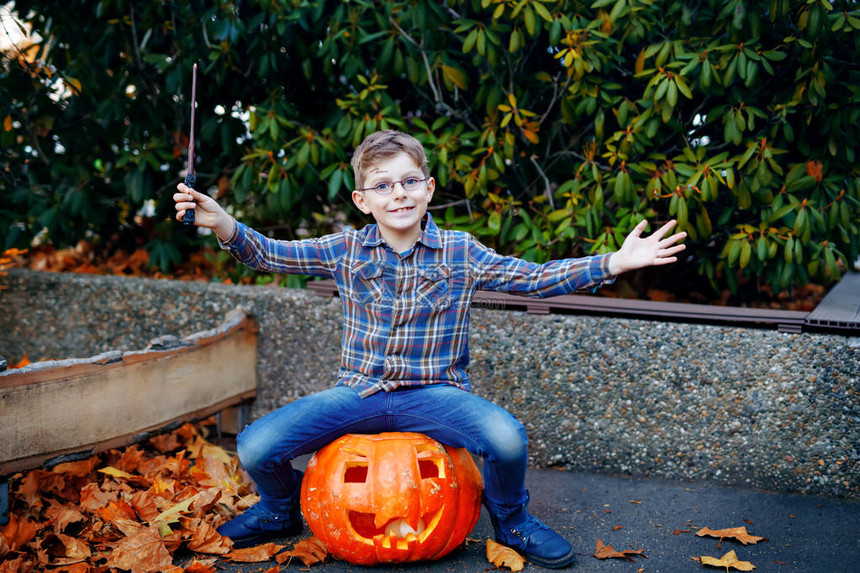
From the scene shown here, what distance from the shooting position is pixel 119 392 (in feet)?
10.8

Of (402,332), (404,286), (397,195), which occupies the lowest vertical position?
(402,332)

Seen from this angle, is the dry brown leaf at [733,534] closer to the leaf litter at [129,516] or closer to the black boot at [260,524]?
the leaf litter at [129,516]

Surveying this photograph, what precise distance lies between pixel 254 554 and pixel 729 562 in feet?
5.22

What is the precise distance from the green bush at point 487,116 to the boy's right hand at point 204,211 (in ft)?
4.02

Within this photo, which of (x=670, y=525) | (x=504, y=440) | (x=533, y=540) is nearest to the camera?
(x=504, y=440)

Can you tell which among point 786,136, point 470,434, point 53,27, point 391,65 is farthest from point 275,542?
point 53,27

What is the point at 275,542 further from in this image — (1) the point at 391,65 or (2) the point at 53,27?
(2) the point at 53,27

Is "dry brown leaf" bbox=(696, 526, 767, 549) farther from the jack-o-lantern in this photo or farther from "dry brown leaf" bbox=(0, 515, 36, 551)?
"dry brown leaf" bbox=(0, 515, 36, 551)

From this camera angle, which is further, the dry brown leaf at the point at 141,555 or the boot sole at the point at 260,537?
the boot sole at the point at 260,537

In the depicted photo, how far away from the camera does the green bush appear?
341 centimetres

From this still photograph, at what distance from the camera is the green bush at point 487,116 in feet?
11.2

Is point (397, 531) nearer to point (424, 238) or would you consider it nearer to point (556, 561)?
point (556, 561)

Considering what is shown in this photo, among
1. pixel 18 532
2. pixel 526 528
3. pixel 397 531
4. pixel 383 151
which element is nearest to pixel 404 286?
pixel 383 151

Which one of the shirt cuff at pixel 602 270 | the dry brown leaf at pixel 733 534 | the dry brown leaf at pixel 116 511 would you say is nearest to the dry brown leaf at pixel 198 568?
the dry brown leaf at pixel 116 511
